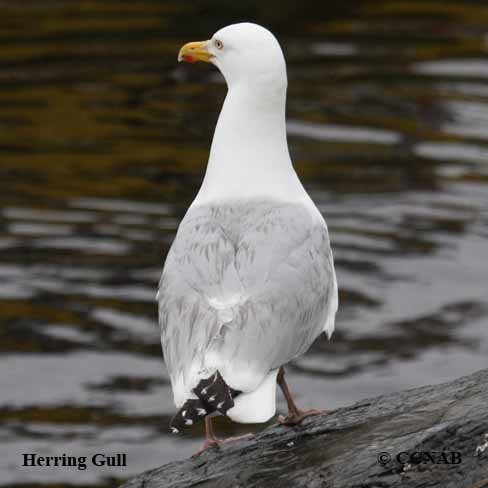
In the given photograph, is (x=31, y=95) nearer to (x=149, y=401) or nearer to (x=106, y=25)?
(x=106, y=25)

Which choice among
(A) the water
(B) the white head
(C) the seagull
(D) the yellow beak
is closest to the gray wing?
(C) the seagull

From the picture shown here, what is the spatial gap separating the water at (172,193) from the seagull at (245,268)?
459 centimetres

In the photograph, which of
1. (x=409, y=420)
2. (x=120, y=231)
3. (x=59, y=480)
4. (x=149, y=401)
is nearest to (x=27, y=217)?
(x=120, y=231)

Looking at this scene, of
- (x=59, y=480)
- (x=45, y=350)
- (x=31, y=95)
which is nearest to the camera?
(x=59, y=480)

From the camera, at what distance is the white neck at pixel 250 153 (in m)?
6.25

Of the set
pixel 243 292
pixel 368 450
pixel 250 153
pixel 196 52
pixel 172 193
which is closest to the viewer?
pixel 368 450

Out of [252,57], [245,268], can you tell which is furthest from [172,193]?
[245,268]

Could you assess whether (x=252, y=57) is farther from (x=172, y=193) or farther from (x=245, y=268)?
(x=172, y=193)

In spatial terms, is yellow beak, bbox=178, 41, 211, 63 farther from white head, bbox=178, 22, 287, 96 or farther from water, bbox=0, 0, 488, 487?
water, bbox=0, 0, 488, 487

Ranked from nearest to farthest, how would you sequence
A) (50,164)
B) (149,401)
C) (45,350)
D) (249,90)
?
(249,90) < (149,401) < (45,350) < (50,164)

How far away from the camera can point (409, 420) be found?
559 centimetres

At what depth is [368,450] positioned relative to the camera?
5.41 m

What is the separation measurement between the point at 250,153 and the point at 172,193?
9307mm

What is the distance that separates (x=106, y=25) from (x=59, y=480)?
11380mm
